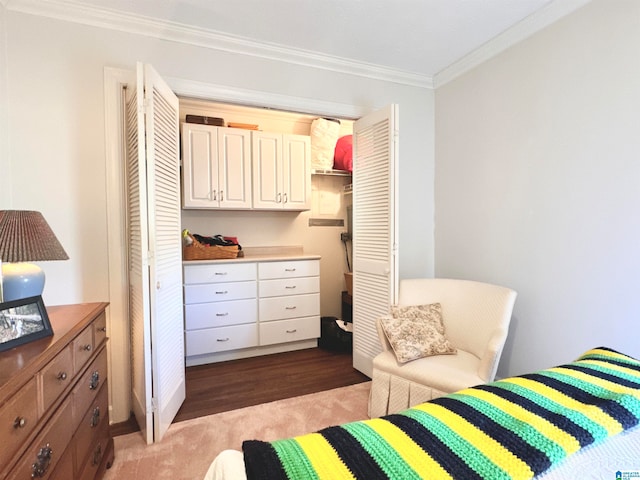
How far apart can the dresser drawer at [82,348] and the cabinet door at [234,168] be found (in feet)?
6.46

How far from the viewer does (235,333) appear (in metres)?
3.11

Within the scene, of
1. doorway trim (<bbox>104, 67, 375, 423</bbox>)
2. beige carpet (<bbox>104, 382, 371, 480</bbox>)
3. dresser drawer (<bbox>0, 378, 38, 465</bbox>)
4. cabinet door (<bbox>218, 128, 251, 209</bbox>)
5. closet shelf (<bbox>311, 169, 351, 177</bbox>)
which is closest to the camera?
dresser drawer (<bbox>0, 378, 38, 465</bbox>)

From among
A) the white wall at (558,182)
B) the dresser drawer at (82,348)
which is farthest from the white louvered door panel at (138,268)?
the white wall at (558,182)

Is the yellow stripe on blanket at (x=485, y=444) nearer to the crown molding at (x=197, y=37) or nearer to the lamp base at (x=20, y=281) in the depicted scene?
the lamp base at (x=20, y=281)

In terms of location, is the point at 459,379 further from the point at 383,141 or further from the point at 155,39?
the point at 155,39

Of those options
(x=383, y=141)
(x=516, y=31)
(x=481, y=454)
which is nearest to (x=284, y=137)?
(x=383, y=141)

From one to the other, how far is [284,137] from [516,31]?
2136 mm

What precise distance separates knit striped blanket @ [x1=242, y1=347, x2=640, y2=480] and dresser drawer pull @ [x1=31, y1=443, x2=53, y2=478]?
67cm

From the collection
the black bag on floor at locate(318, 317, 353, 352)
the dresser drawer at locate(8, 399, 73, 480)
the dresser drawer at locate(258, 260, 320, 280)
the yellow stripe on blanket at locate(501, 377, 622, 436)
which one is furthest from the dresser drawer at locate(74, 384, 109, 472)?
the black bag on floor at locate(318, 317, 353, 352)

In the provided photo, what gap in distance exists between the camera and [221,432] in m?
1.96

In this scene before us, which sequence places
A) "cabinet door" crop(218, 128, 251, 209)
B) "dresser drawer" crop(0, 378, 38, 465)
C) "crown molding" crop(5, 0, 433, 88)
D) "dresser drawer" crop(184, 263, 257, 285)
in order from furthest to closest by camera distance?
"cabinet door" crop(218, 128, 251, 209)
"dresser drawer" crop(184, 263, 257, 285)
"crown molding" crop(5, 0, 433, 88)
"dresser drawer" crop(0, 378, 38, 465)

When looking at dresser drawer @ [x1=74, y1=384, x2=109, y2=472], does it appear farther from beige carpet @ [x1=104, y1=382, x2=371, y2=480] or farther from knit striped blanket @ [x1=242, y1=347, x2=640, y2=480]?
knit striped blanket @ [x1=242, y1=347, x2=640, y2=480]

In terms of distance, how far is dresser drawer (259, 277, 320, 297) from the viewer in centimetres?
324

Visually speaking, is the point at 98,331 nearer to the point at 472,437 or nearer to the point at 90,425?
the point at 90,425
